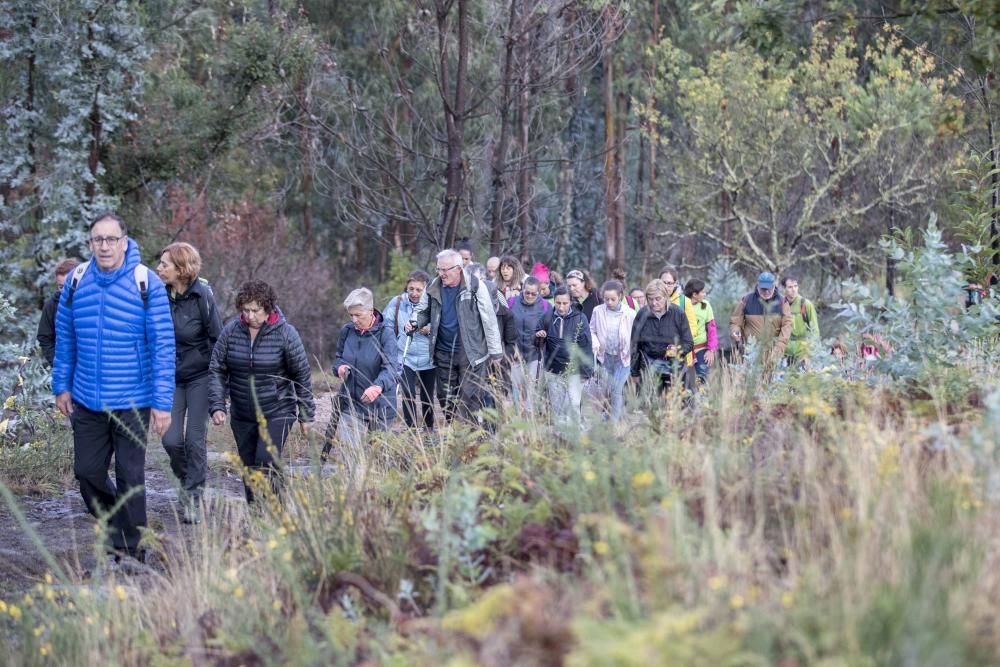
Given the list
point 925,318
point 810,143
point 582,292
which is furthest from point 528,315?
point 810,143

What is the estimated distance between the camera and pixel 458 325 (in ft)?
34.1

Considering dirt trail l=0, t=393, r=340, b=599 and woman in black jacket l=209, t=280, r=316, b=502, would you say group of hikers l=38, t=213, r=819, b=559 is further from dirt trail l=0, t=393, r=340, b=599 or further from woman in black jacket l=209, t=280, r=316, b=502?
dirt trail l=0, t=393, r=340, b=599

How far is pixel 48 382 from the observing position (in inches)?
423

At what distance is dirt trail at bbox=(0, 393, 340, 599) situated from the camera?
7012mm

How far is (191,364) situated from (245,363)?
57cm

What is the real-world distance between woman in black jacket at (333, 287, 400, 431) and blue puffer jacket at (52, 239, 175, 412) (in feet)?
6.81

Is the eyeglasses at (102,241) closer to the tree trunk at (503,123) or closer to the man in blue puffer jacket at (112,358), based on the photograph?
the man in blue puffer jacket at (112,358)

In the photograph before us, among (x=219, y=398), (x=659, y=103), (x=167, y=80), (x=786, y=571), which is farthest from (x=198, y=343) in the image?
(x=659, y=103)

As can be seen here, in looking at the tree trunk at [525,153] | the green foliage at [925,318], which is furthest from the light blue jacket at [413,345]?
the green foliage at [925,318]

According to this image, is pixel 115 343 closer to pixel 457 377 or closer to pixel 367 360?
pixel 367 360

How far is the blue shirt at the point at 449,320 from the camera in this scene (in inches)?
411

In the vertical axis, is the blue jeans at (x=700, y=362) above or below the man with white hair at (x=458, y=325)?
below

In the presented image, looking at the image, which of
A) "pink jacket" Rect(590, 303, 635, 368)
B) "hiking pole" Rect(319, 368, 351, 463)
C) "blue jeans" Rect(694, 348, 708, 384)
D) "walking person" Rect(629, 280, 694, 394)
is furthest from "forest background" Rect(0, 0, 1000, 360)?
"hiking pole" Rect(319, 368, 351, 463)

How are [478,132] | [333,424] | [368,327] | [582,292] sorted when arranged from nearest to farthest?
[333,424]
[368,327]
[582,292]
[478,132]
